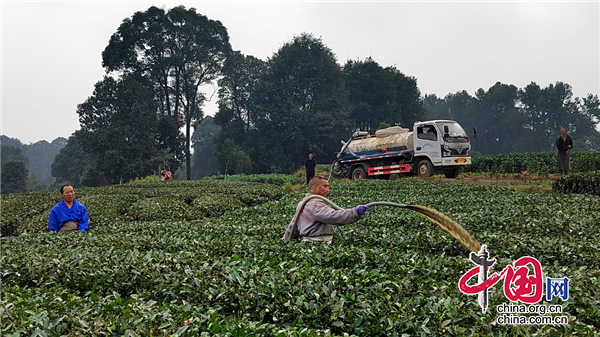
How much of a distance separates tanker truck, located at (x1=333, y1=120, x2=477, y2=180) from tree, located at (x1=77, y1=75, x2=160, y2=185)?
965 inches

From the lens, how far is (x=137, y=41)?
4981cm

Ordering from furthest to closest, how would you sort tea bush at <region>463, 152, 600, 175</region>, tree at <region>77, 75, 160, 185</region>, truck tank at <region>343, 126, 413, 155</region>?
tree at <region>77, 75, 160, 185</region> → truck tank at <region>343, 126, 413, 155</region> → tea bush at <region>463, 152, 600, 175</region>

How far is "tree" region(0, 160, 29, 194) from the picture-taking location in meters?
59.2

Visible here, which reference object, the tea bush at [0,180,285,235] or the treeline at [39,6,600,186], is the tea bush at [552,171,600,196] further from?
the treeline at [39,6,600,186]

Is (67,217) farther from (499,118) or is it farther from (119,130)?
(499,118)

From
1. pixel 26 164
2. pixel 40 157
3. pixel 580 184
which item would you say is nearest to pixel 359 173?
pixel 580 184

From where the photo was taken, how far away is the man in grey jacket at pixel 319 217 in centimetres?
596

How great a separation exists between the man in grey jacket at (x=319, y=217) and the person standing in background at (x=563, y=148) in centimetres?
1406

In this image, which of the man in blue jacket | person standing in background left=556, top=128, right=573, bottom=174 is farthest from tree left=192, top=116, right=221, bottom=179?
the man in blue jacket

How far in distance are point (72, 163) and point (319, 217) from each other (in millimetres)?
70488

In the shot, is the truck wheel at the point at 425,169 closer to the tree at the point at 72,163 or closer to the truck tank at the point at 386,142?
the truck tank at the point at 386,142

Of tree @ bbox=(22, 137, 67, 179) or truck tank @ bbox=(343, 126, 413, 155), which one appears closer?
truck tank @ bbox=(343, 126, 413, 155)

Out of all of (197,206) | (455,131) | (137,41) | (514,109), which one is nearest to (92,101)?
(137,41)

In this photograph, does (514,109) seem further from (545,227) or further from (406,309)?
(406,309)
